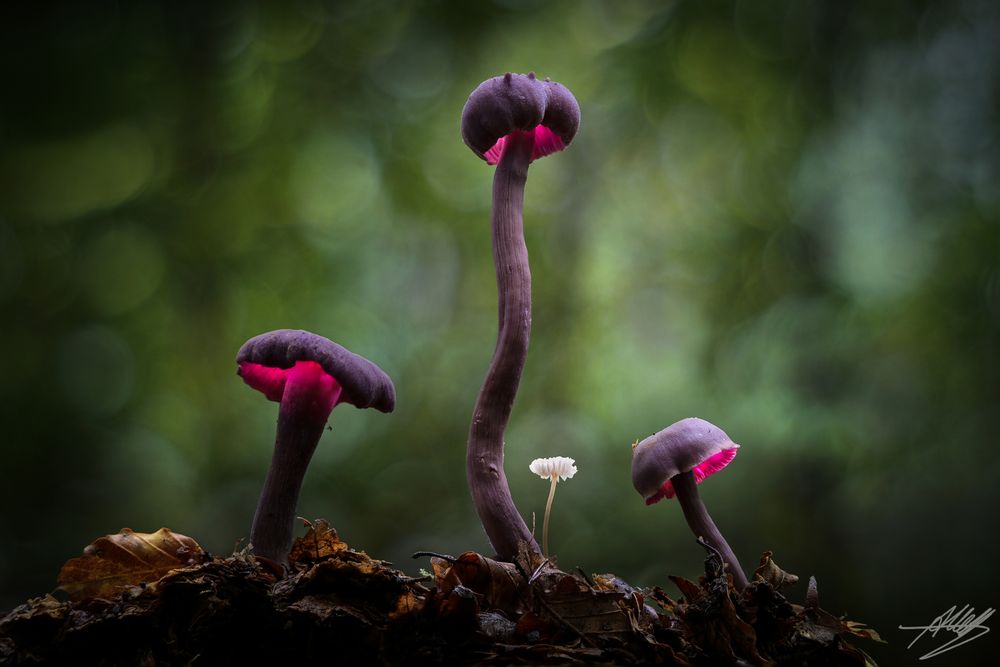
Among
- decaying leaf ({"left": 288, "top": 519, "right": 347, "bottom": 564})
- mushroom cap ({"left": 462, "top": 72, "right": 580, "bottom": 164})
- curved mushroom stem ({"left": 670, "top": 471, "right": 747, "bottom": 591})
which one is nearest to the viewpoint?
decaying leaf ({"left": 288, "top": 519, "right": 347, "bottom": 564})

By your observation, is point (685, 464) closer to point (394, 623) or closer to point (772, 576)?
point (772, 576)

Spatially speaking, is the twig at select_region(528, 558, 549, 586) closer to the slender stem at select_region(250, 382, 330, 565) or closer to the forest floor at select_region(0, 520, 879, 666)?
the forest floor at select_region(0, 520, 879, 666)

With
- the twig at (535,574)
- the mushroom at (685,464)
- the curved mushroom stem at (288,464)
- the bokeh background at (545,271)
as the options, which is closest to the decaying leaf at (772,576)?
the mushroom at (685,464)

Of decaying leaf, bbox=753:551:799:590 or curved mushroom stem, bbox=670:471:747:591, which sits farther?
curved mushroom stem, bbox=670:471:747:591

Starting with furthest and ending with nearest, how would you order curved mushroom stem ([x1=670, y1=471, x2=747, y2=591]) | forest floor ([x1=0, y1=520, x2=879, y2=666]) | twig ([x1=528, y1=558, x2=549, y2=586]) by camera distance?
curved mushroom stem ([x1=670, y1=471, x2=747, y2=591]), twig ([x1=528, y1=558, x2=549, y2=586]), forest floor ([x1=0, y1=520, x2=879, y2=666])

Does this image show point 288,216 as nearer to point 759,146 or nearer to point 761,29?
point 759,146
